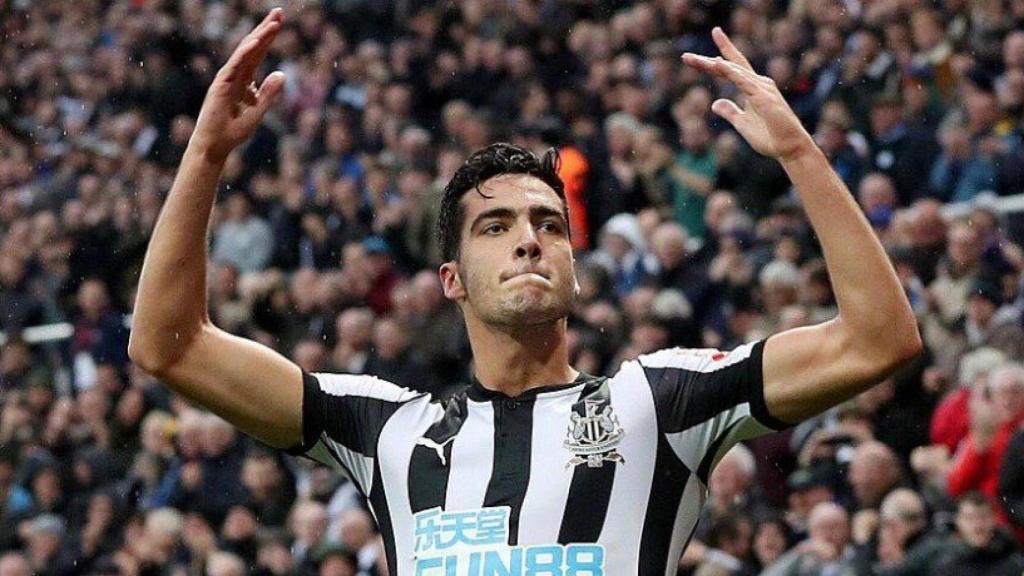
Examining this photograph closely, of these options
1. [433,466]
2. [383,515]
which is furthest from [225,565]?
[433,466]

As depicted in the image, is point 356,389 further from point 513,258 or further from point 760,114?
point 760,114

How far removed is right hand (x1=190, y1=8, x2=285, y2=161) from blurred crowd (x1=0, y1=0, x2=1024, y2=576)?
425cm

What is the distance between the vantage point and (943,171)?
11.1m

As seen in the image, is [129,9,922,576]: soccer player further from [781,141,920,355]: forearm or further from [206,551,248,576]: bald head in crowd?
[206,551,248,576]: bald head in crowd

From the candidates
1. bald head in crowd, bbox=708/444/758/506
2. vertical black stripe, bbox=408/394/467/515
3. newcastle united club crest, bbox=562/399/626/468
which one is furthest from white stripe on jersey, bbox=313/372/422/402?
bald head in crowd, bbox=708/444/758/506

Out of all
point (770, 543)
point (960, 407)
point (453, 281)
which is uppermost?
point (453, 281)

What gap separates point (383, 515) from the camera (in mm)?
4789

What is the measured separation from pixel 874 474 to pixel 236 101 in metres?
4.70

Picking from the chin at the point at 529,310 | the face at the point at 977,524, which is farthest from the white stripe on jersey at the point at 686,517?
the face at the point at 977,524

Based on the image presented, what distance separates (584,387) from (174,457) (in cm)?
835

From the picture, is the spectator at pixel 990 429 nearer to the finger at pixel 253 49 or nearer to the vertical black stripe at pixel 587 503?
the vertical black stripe at pixel 587 503

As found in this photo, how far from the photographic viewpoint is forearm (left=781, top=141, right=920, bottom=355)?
4.24 metres

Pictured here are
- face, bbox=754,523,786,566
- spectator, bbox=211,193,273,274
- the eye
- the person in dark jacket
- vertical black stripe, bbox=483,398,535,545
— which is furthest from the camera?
spectator, bbox=211,193,273,274

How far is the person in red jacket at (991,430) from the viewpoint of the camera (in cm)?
845
